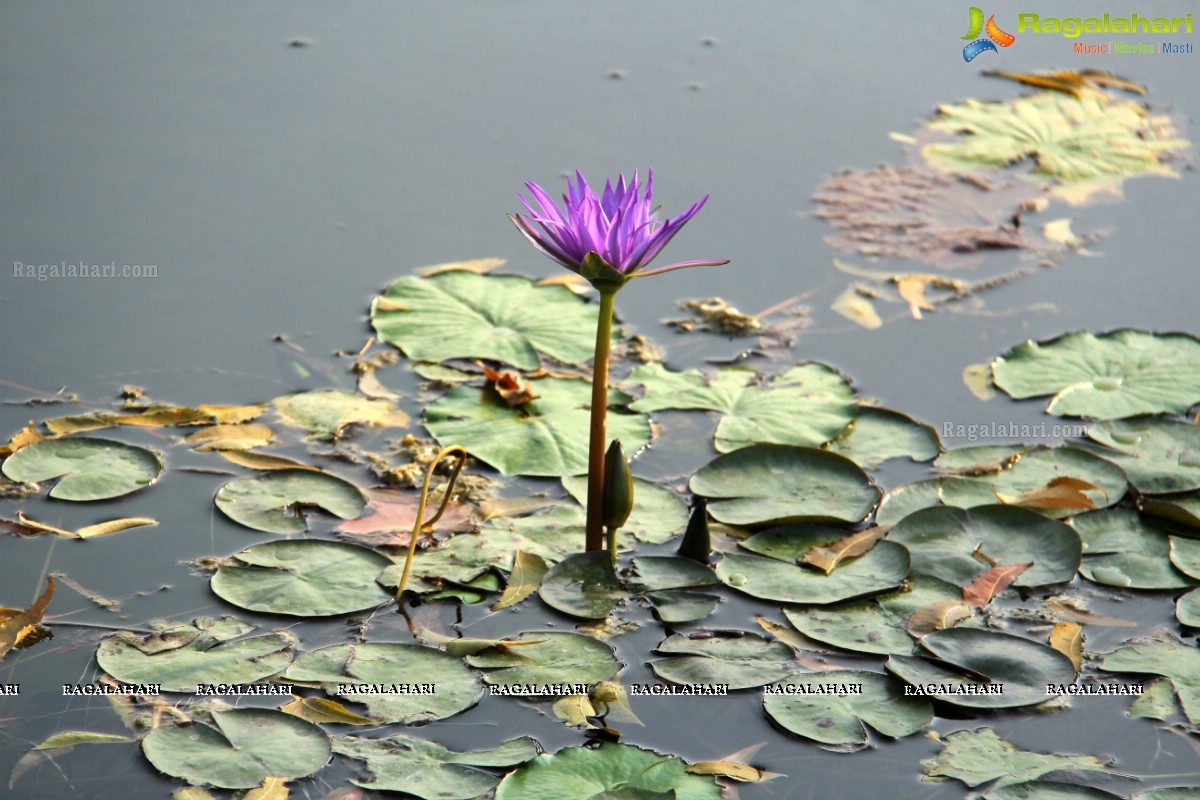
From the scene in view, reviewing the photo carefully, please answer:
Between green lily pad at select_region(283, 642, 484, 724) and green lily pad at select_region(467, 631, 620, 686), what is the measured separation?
0.16 ft

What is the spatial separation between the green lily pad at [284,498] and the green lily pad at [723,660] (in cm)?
85

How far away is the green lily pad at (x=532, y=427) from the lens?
126 inches

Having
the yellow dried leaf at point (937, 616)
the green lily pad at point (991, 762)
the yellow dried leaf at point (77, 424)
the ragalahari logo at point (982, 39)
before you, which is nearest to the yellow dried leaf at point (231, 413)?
the yellow dried leaf at point (77, 424)

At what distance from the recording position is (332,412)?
3.35 meters

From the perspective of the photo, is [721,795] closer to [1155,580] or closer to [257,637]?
[257,637]

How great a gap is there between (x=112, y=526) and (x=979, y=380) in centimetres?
241

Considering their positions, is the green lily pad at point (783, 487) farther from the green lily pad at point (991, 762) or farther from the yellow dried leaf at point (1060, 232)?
the yellow dried leaf at point (1060, 232)

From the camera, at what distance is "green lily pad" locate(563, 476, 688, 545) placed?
2.97 meters

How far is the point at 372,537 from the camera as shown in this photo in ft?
9.56

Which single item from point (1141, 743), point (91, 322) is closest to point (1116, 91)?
point (1141, 743)

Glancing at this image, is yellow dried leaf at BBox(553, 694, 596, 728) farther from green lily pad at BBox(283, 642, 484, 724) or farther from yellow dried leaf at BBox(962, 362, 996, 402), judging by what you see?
yellow dried leaf at BBox(962, 362, 996, 402)

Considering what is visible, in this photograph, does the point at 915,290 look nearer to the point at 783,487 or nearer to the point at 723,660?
the point at 783,487

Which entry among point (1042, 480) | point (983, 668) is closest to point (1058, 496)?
point (1042, 480)

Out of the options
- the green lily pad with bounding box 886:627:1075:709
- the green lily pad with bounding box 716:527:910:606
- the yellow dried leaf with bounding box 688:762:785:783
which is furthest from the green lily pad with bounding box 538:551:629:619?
the green lily pad with bounding box 886:627:1075:709
